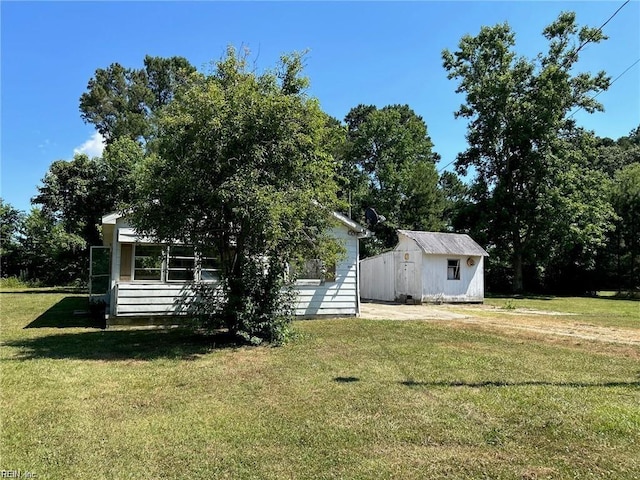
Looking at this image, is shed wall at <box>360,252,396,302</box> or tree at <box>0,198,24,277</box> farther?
tree at <box>0,198,24,277</box>

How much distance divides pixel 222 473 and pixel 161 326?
832 centimetres

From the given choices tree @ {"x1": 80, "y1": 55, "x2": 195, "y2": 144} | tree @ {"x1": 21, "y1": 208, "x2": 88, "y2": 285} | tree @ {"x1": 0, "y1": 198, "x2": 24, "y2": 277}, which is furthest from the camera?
tree @ {"x1": 80, "y1": 55, "x2": 195, "y2": 144}

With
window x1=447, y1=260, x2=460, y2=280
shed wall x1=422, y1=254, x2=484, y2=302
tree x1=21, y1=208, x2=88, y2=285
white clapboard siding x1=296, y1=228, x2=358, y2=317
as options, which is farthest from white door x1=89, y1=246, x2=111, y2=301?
window x1=447, y1=260, x2=460, y2=280

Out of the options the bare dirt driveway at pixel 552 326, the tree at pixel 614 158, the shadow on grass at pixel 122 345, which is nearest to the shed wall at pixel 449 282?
the bare dirt driveway at pixel 552 326

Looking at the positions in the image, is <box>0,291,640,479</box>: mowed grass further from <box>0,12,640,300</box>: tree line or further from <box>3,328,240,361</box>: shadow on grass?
<box>0,12,640,300</box>: tree line

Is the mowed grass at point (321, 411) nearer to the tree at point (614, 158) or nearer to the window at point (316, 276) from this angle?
the window at point (316, 276)

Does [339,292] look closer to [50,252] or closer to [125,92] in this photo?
[50,252]

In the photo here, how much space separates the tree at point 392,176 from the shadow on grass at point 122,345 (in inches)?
842

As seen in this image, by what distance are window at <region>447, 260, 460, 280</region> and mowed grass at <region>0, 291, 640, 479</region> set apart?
37.9 ft

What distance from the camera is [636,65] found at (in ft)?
37.7

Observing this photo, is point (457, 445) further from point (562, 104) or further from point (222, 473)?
point (562, 104)

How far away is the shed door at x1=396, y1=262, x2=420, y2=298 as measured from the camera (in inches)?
749

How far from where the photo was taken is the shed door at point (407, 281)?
19.0 meters

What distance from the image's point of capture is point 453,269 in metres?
19.6
